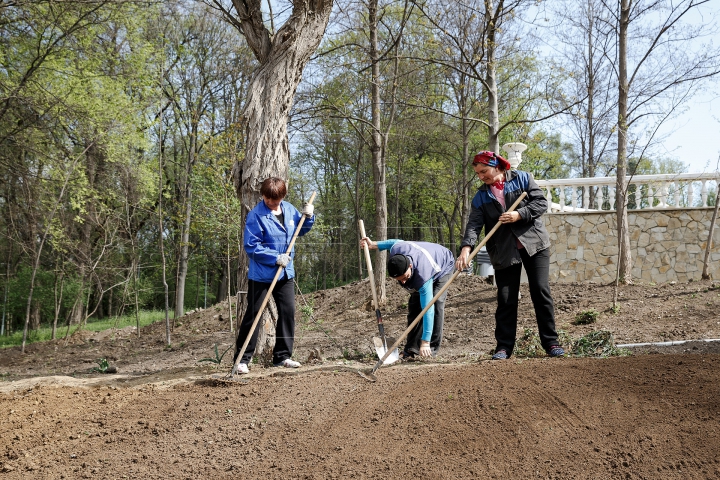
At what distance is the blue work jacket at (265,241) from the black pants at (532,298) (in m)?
1.83

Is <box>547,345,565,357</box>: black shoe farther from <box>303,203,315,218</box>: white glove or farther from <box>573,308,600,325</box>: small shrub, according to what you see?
<box>573,308,600,325</box>: small shrub

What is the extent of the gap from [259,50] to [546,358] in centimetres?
406

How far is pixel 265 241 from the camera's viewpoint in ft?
17.0

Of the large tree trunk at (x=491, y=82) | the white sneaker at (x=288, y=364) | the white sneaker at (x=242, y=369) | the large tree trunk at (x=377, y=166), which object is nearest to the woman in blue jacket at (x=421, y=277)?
the white sneaker at (x=288, y=364)

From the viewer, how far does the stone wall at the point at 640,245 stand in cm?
1086

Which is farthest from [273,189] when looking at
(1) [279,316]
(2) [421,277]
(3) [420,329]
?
(3) [420,329]

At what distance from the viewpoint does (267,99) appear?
5.76 metres

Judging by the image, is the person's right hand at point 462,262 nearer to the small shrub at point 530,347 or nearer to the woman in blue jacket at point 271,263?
the small shrub at point 530,347

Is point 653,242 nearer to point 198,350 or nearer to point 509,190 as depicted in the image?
point 509,190

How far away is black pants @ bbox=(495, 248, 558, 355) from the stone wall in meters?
7.25

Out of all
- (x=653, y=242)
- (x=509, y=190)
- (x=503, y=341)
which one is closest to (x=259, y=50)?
(x=509, y=190)

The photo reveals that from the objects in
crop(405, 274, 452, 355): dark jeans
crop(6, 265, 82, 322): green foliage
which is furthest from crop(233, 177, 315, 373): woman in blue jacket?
crop(6, 265, 82, 322): green foliage

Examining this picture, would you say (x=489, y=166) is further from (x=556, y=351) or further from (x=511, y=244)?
(x=556, y=351)

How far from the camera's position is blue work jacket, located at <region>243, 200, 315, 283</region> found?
507 cm
